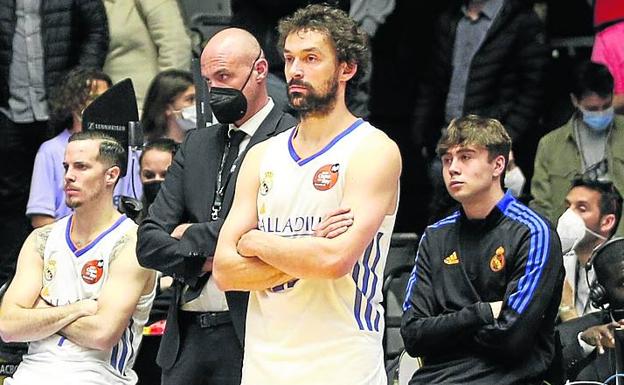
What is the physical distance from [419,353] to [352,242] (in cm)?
153

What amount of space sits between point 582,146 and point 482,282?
3.22m

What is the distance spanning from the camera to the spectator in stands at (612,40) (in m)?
10.3

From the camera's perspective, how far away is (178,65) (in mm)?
10672

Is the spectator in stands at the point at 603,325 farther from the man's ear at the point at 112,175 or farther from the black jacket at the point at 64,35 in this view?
the black jacket at the point at 64,35

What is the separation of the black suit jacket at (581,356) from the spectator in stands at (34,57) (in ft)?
13.1

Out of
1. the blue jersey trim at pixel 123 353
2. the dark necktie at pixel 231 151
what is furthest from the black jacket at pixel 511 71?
the dark necktie at pixel 231 151

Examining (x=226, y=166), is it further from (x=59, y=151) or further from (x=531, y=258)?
(x=59, y=151)

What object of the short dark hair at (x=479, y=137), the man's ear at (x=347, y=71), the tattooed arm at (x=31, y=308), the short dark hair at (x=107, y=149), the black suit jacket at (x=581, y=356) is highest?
the man's ear at (x=347, y=71)

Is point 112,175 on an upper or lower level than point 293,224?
lower

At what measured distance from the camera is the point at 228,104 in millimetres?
6629

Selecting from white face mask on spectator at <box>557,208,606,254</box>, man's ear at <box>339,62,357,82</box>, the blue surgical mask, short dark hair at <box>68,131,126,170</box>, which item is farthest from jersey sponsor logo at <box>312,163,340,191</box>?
the blue surgical mask

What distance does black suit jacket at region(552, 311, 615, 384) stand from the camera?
756 centimetres

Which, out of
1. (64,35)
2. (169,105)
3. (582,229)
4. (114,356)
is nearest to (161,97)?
(169,105)

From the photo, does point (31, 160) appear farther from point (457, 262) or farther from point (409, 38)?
point (457, 262)
